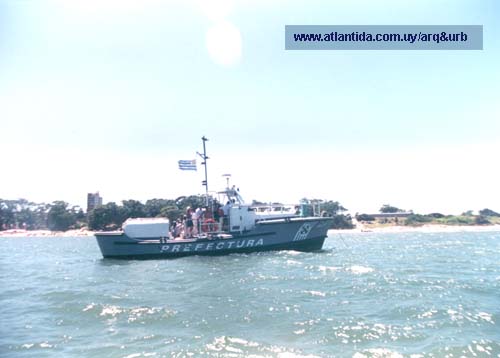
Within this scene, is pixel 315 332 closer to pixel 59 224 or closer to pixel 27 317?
pixel 27 317

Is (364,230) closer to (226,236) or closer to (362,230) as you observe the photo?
(362,230)

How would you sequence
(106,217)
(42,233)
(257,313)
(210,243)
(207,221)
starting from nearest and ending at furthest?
1. (257,313)
2. (210,243)
3. (207,221)
4. (106,217)
5. (42,233)

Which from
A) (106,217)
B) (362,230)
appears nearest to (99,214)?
(106,217)

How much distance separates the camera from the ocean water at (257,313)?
A: 867cm

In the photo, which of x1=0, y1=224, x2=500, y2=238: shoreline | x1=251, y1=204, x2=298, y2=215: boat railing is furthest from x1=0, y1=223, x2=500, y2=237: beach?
x1=251, y1=204, x2=298, y2=215: boat railing

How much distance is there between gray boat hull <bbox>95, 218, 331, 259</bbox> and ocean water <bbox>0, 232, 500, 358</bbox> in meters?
6.35

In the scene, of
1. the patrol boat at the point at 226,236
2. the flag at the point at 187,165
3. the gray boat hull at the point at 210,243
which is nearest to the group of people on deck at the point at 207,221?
the patrol boat at the point at 226,236

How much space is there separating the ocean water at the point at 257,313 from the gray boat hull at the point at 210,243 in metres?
6.35

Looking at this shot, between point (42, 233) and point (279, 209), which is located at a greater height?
point (279, 209)

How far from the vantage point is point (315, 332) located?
9539 mm

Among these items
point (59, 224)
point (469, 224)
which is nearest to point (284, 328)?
point (59, 224)

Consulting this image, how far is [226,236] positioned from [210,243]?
1112 mm

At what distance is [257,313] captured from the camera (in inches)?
443

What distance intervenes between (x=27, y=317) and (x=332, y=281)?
10.5 metres
